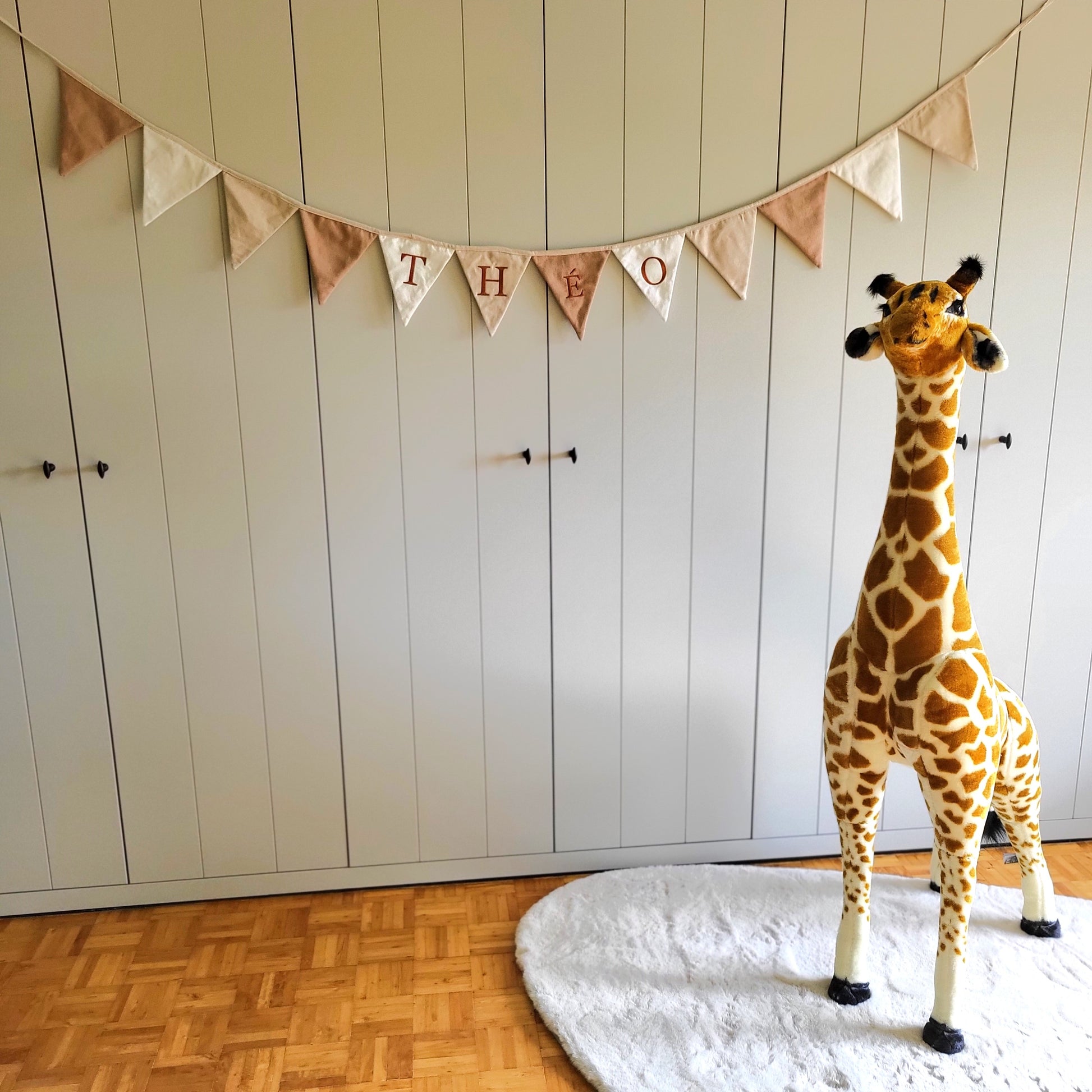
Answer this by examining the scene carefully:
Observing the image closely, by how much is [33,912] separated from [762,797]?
73.7 inches

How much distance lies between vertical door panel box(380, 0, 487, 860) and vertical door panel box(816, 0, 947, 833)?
91 centimetres

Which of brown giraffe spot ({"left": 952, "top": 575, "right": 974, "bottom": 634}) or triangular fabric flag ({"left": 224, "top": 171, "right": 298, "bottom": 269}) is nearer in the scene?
brown giraffe spot ({"left": 952, "top": 575, "right": 974, "bottom": 634})

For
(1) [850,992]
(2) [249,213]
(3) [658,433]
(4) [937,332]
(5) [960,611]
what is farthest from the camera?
(3) [658,433]

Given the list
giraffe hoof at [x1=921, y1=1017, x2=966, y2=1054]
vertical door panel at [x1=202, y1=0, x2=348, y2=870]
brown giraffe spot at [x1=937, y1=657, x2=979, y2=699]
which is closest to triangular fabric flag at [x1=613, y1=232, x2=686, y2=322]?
vertical door panel at [x1=202, y1=0, x2=348, y2=870]

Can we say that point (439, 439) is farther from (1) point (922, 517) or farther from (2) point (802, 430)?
(1) point (922, 517)

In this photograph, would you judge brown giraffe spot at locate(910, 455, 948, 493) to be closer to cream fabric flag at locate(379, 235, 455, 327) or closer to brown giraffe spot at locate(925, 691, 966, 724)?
brown giraffe spot at locate(925, 691, 966, 724)

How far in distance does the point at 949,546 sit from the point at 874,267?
824mm

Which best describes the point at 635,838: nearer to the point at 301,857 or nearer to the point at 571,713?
the point at 571,713

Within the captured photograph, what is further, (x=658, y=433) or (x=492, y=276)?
(x=658, y=433)

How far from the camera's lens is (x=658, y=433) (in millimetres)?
2094

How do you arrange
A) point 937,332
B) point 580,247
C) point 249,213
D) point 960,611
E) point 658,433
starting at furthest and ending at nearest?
point 658,433 → point 580,247 → point 249,213 → point 960,611 → point 937,332

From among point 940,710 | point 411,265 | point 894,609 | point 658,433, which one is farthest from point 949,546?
point 411,265

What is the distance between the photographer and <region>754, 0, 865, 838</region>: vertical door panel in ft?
6.43

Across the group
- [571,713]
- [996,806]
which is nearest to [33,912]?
[571,713]
